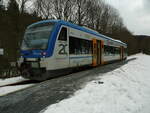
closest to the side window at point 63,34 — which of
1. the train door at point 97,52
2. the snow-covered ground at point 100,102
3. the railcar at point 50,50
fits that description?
the railcar at point 50,50

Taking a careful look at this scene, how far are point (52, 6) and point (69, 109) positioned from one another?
88.3ft

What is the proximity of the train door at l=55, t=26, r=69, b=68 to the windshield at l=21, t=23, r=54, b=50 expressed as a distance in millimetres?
686

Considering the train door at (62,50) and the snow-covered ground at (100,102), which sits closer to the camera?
the snow-covered ground at (100,102)

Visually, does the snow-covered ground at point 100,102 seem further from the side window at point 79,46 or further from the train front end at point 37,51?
the side window at point 79,46

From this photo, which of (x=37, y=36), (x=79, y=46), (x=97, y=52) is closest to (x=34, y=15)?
(x=97, y=52)

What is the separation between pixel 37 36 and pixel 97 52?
23.9 feet

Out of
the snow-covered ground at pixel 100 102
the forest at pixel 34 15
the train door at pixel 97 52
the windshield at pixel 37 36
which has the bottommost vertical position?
the snow-covered ground at pixel 100 102

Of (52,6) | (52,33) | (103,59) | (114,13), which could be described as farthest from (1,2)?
(114,13)

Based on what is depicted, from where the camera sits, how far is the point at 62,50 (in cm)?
989

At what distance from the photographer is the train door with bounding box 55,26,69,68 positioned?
9.54 metres

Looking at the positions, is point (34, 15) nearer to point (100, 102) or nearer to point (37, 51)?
point (37, 51)

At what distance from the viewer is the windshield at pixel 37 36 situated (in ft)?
30.6

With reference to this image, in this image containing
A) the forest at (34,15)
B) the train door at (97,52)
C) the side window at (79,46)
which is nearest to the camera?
the side window at (79,46)

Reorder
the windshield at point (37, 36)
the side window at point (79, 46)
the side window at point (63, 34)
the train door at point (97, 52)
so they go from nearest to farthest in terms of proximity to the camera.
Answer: the windshield at point (37, 36)
the side window at point (63, 34)
the side window at point (79, 46)
the train door at point (97, 52)
